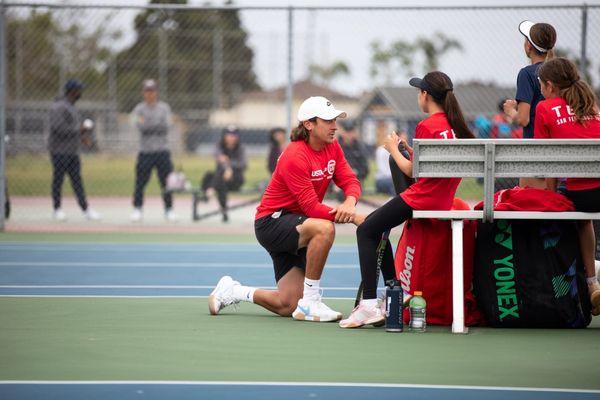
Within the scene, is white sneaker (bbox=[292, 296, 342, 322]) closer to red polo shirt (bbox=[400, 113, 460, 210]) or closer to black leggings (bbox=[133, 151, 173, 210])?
red polo shirt (bbox=[400, 113, 460, 210])

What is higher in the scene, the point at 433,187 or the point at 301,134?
the point at 301,134

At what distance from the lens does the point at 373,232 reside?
7.49m

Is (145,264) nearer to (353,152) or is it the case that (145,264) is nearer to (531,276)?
(531,276)

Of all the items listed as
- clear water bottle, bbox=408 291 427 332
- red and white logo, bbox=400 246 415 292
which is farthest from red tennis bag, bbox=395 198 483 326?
clear water bottle, bbox=408 291 427 332

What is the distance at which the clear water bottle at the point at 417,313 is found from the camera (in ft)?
23.9

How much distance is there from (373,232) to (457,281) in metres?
0.67

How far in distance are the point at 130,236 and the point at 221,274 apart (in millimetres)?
4294

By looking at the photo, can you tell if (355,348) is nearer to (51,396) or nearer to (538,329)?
(538,329)

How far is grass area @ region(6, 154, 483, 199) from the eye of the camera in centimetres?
2434

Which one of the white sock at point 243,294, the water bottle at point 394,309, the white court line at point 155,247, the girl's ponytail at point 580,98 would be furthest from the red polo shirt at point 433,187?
the white court line at point 155,247

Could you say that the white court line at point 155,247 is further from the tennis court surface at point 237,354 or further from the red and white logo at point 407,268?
the red and white logo at point 407,268

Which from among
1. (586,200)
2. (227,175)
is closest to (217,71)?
(227,175)

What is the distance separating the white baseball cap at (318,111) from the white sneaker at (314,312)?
1300 mm

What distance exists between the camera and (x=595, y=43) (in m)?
14.3
